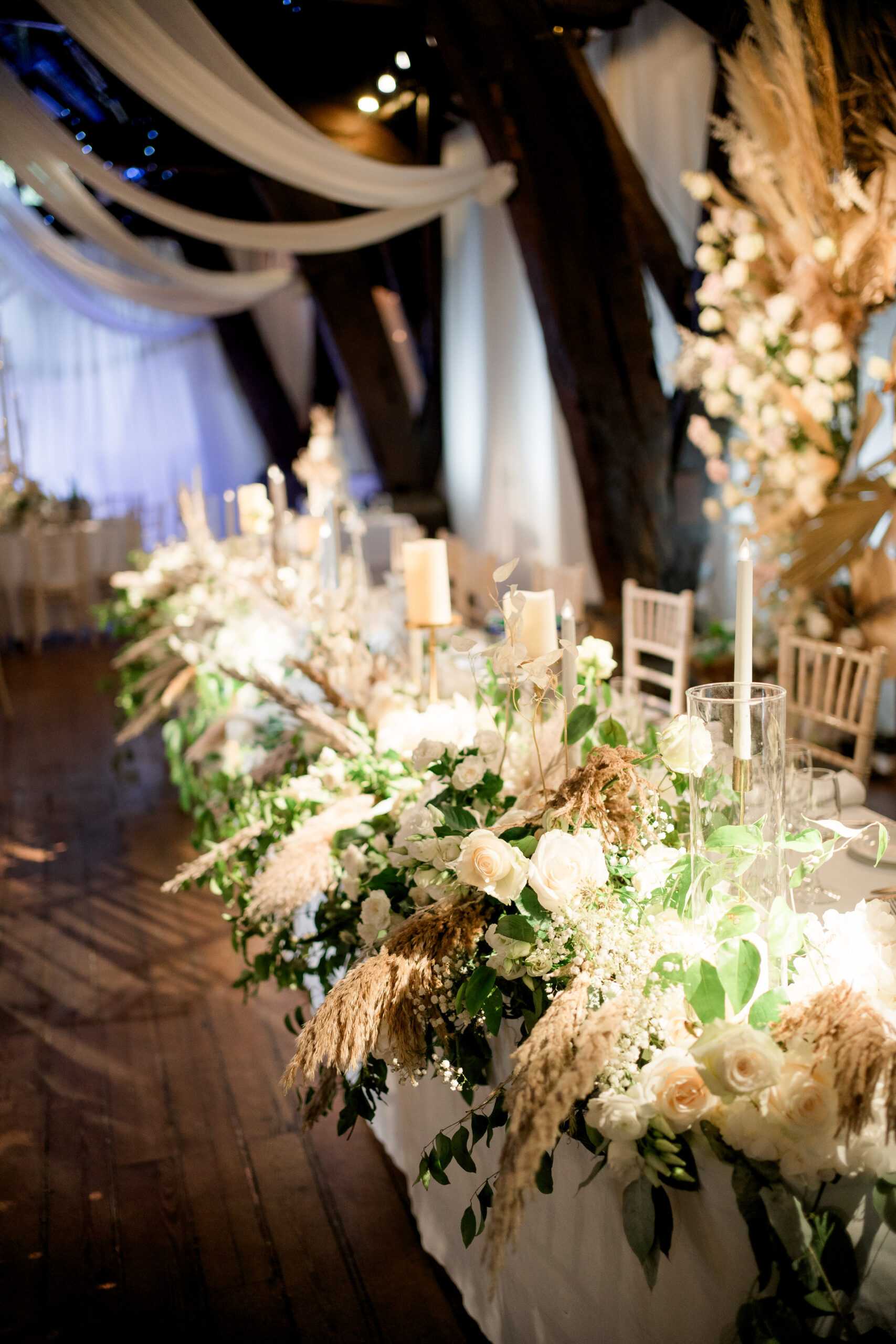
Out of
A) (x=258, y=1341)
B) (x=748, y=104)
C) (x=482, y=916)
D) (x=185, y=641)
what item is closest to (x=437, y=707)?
(x=482, y=916)

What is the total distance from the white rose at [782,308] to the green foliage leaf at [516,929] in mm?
2910

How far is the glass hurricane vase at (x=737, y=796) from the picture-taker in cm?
116

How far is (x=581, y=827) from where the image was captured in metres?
1.25

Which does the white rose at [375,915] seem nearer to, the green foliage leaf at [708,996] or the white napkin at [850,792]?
the green foliage leaf at [708,996]

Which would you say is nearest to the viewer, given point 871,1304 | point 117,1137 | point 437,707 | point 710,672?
point 871,1304

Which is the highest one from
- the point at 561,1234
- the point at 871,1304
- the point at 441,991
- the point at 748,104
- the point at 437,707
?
the point at 748,104

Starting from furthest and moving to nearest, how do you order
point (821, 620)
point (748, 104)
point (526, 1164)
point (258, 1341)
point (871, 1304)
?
point (821, 620) < point (748, 104) < point (258, 1341) < point (871, 1304) < point (526, 1164)

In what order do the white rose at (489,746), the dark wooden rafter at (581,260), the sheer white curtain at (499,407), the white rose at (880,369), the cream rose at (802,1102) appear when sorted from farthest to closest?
the sheer white curtain at (499,407) < the dark wooden rafter at (581,260) < the white rose at (880,369) < the white rose at (489,746) < the cream rose at (802,1102)

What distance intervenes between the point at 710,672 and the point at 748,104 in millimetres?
2503

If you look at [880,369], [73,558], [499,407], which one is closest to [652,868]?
[880,369]

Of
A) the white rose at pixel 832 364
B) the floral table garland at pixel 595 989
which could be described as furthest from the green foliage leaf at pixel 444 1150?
the white rose at pixel 832 364

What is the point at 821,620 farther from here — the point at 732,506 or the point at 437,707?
the point at 437,707

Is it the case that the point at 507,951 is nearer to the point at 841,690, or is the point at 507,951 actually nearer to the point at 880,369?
the point at 841,690

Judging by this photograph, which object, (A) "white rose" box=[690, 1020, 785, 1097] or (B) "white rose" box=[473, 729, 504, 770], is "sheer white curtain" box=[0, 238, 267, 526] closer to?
(B) "white rose" box=[473, 729, 504, 770]
